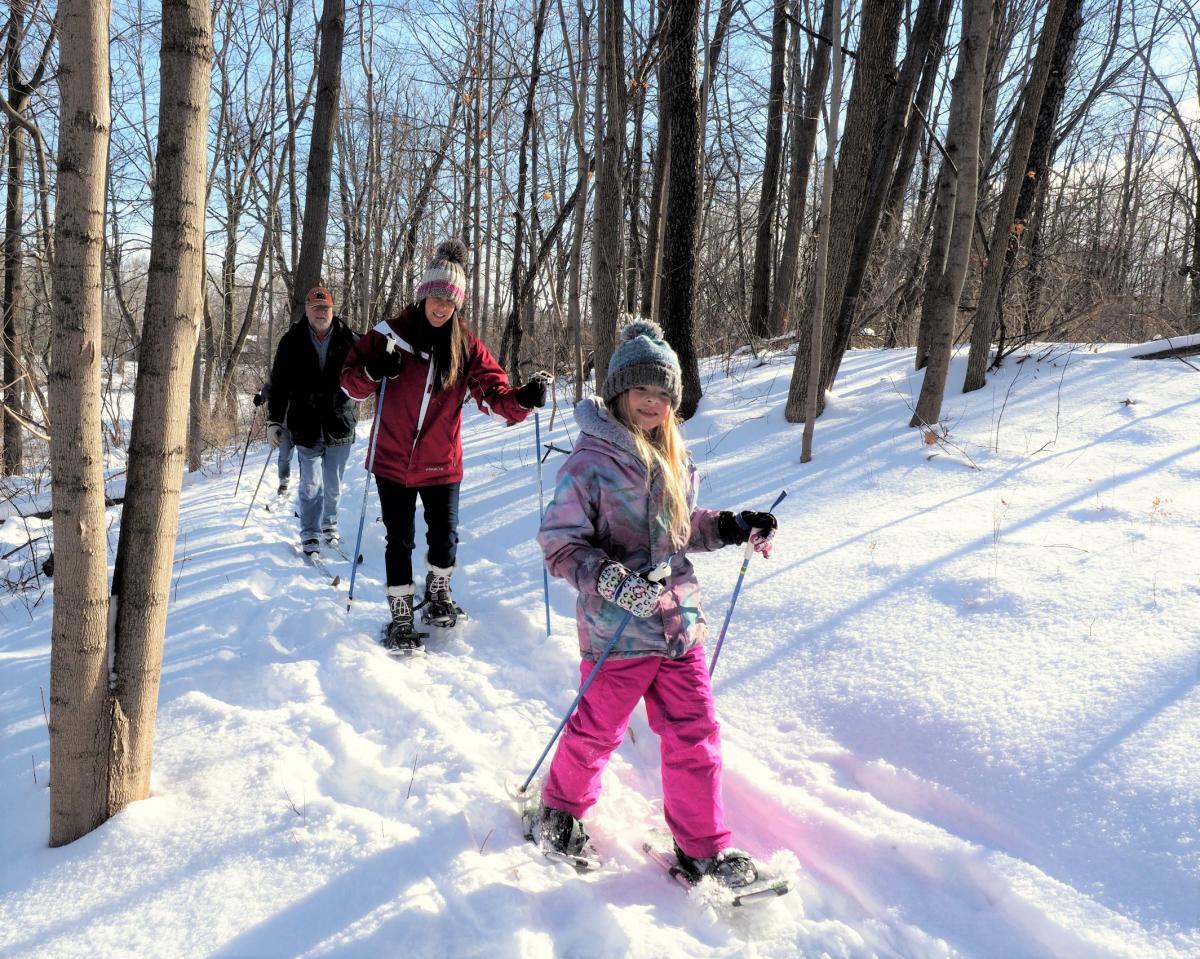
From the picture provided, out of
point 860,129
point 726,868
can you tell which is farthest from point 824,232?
point 726,868

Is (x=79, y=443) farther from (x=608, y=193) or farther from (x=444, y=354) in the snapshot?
(x=608, y=193)

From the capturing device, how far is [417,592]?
4.73 meters

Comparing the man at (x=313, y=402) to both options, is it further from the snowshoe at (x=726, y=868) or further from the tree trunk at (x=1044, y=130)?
the tree trunk at (x=1044, y=130)

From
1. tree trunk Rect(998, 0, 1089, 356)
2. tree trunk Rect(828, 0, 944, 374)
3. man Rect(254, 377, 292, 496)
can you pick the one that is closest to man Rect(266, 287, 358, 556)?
man Rect(254, 377, 292, 496)

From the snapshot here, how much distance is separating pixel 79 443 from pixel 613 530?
1.61 m

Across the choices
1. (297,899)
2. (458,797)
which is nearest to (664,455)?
(458,797)

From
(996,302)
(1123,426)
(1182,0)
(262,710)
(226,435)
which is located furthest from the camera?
(1182,0)

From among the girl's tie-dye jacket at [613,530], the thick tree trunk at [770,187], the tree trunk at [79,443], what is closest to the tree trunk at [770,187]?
the thick tree trunk at [770,187]

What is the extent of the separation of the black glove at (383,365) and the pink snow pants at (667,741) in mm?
2021

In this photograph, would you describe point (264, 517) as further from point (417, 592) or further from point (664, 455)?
point (664, 455)

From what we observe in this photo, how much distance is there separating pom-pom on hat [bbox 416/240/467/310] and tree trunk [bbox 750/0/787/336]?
32.0 ft

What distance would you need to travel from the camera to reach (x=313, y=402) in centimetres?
536

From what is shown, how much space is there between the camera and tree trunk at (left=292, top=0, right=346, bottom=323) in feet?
24.0

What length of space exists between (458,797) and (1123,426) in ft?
18.8
